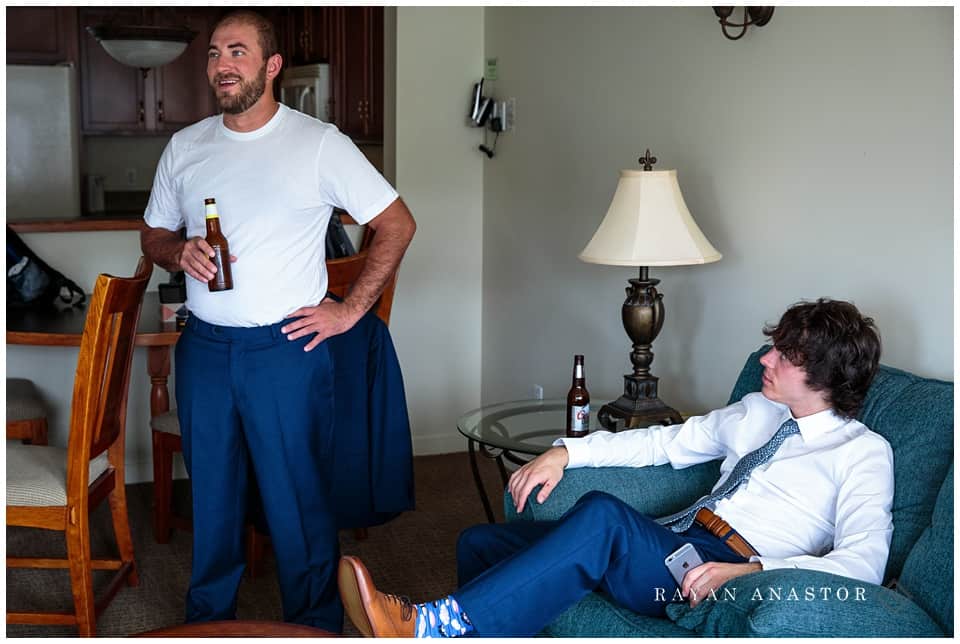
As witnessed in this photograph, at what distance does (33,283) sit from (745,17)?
244 centimetres

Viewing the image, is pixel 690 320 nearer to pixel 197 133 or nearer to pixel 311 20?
pixel 197 133

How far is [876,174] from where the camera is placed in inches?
100

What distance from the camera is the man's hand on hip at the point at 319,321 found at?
2.56m

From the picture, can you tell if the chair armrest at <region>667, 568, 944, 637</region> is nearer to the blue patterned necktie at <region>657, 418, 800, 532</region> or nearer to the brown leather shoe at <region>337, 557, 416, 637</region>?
the blue patterned necktie at <region>657, 418, 800, 532</region>

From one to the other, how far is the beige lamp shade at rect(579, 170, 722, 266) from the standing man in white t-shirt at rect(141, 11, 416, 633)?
54 centimetres

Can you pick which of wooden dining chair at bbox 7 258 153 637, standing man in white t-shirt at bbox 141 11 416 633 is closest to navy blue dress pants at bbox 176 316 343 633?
standing man in white t-shirt at bbox 141 11 416 633

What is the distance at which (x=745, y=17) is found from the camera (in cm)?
296

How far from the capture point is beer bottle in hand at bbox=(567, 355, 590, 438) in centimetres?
288

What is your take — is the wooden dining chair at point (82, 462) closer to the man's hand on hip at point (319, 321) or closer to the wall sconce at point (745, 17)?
the man's hand on hip at point (319, 321)

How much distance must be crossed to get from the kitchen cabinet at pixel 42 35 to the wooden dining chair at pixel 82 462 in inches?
163

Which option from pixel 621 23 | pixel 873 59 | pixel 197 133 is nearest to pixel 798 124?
pixel 873 59

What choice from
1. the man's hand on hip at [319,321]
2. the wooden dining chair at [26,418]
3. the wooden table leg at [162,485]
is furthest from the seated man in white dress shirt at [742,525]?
the wooden dining chair at [26,418]

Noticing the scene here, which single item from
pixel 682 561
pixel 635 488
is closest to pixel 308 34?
pixel 635 488

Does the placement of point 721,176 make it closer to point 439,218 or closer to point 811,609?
point 811,609
